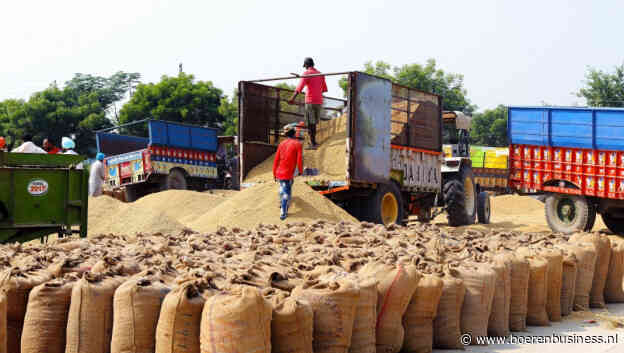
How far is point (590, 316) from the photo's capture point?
649 cm

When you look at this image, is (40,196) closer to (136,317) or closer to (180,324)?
(136,317)

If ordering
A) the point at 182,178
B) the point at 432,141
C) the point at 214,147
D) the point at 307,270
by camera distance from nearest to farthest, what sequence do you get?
the point at 307,270 < the point at 432,141 < the point at 182,178 < the point at 214,147

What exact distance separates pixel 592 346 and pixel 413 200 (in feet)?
29.2

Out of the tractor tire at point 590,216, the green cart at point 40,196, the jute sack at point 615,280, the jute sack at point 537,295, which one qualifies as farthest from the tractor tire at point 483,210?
the jute sack at point 537,295

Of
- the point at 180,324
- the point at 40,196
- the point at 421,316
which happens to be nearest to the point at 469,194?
the point at 40,196

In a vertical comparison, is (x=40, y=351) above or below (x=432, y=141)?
below

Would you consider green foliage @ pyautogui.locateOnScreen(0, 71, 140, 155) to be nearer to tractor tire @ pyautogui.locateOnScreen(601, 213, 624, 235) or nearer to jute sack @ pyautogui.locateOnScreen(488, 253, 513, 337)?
tractor tire @ pyautogui.locateOnScreen(601, 213, 624, 235)

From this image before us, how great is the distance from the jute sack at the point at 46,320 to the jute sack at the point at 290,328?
126 centimetres

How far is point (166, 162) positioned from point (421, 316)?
14568mm

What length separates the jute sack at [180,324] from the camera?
3.61 meters

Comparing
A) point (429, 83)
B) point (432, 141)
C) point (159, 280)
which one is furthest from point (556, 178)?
point (429, 83)

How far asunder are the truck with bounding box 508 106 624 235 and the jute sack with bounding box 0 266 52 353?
11336 millimetres

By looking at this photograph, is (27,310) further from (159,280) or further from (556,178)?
(556,178)

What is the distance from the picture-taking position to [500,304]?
5.46 m
